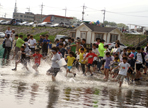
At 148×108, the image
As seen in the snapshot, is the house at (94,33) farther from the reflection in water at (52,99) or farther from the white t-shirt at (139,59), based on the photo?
the reflection in water at (52,99)

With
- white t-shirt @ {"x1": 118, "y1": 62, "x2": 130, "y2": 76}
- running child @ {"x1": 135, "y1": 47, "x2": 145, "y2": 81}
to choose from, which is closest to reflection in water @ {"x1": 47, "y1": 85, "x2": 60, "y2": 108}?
white t-shirt @ {"x1": 118, "y1": 62, "x2": 130, "y2": 76}

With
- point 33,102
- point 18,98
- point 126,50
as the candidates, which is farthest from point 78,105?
point 126,50

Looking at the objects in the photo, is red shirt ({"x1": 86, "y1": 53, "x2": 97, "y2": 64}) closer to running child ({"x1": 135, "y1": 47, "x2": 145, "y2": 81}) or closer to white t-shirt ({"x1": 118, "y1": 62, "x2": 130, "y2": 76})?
running child ({"x1": 135, "y1": 47, "x2": 145, "y2": 81})

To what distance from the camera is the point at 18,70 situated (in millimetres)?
12875

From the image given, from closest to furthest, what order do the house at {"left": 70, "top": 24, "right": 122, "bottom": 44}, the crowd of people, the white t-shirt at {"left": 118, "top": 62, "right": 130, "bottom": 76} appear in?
1. the white t-shirt at {"left": 118, "top": 62, "right": 130, "bottom": 76}
2. the crowd of people
3. the house at {"left": 70, "top": 24, "right": 122, "bottom": 44}

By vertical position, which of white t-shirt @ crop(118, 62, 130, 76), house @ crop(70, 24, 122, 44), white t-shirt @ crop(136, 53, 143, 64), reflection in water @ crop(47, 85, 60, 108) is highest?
house @ crop(70, 24, 122, 44)

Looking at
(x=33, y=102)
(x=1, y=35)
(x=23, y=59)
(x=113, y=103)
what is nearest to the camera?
(x=33, y=102)

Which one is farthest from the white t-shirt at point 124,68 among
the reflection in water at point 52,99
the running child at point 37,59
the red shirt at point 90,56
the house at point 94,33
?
the house at point 94,33

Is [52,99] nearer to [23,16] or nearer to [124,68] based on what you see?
[124,68]

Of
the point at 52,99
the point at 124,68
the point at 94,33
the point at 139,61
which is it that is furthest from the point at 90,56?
the point at 94,33

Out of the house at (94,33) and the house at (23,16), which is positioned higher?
the house at (23,16)

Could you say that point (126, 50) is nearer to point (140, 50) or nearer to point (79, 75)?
point (140, 50)

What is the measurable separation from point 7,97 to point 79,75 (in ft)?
23.3

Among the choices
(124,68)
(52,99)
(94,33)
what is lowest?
(52,99)
